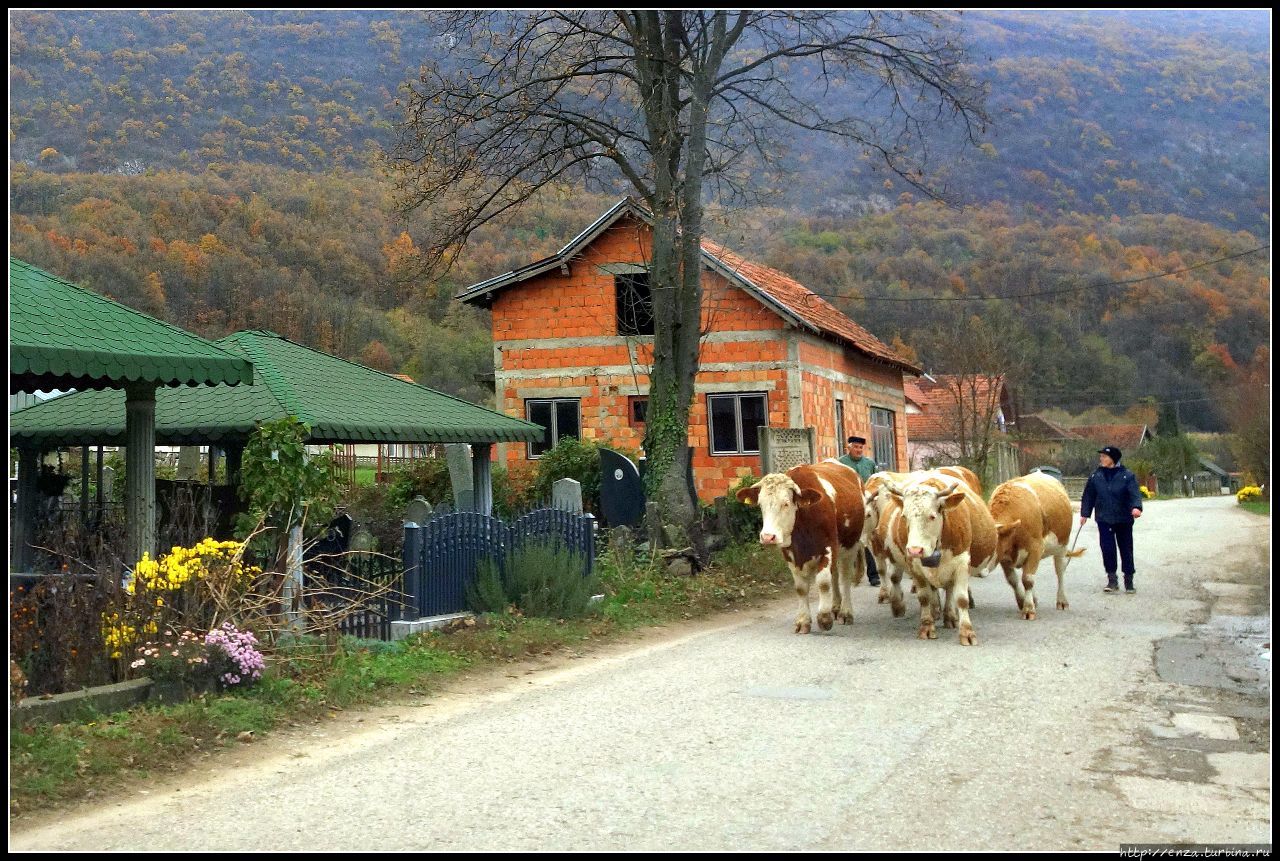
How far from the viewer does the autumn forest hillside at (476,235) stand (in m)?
52.7

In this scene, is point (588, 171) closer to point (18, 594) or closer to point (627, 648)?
point (627, 648)

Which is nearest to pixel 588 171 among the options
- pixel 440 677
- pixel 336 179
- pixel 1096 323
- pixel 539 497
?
pixel 539 497

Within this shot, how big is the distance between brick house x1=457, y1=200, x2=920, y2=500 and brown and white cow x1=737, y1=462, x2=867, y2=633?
1122cm

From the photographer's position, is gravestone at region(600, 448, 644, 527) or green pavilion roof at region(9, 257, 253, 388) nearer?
green pavilion roof at region(9, 257, 253, 388)

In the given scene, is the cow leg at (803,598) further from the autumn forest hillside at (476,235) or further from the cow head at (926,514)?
the autumn forest hillside at (476,235)

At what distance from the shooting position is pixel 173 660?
346 inches

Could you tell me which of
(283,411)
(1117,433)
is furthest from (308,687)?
(1117,433)

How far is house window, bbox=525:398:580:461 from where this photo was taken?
27141 millimetres

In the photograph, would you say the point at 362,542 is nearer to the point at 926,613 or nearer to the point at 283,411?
the point at 283,411

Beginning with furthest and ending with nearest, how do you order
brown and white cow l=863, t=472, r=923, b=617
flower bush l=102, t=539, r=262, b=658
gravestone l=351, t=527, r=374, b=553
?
gravestone l=351, t=527, r=374, b=553, brown and white cow l=863, t=472, r=923, b=617, flower bush l=102, t=539, r=262, b=658

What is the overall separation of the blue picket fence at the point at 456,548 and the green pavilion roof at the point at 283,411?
2.07 metres

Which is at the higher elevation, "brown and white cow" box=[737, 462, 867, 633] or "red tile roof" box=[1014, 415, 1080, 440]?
"red tile roof" box=[1014, 415, 1080, 440]

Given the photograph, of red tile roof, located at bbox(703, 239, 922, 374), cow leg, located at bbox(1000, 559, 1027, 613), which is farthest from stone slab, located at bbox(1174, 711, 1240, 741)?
red tile roof, located at bbox(703, 239, 922, 374)

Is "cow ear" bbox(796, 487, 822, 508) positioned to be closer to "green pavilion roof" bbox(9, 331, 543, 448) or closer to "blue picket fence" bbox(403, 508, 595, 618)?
"blue picket fence" bbox(403, 508, 595, 618)
